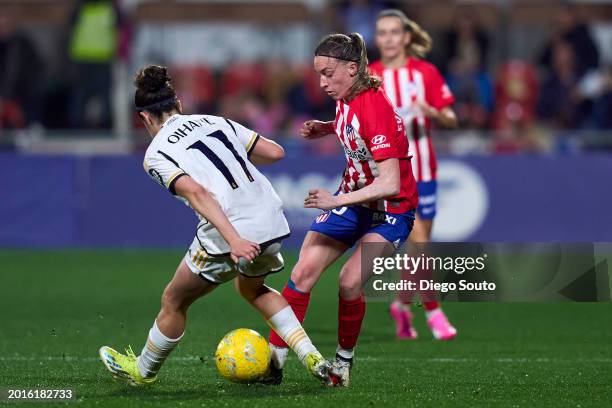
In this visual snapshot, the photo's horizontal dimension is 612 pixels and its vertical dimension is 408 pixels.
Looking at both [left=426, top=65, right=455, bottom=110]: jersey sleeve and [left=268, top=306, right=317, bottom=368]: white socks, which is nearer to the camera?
[left=268, top=306, right=317, bottom=368]: white socks

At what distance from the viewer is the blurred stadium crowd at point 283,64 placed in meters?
16.4

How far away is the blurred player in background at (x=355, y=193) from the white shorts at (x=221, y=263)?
0.49 m

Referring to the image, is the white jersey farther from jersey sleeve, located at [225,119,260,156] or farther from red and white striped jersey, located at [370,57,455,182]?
red and white striped jersey, located at [370,57,455,182]

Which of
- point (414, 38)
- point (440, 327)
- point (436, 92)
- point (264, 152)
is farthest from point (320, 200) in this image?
point (414, 38)

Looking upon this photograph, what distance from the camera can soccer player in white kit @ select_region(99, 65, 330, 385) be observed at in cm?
638

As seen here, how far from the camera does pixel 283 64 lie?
58.6 ft

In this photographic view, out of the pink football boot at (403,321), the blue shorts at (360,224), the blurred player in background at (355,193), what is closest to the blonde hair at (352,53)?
the blurred player in background at (355,193)

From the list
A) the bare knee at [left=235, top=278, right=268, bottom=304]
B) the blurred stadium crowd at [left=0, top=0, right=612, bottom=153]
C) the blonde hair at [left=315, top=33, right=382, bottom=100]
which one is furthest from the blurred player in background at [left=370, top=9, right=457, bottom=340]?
the blurred stadium crowd at [left=0, top=0, right=612, bottom=153]

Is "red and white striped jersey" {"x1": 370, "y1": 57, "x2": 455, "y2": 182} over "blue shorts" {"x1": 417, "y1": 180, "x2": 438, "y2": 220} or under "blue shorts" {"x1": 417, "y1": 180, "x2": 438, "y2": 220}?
over

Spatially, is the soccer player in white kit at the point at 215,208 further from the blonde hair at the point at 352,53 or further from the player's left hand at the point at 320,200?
the blonde hair at the point at 352,53

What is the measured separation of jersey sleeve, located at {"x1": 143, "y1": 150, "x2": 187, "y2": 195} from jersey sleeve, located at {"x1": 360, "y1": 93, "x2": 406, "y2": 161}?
3.71 ft

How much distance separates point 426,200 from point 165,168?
3.82 metres

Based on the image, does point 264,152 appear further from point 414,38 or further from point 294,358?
point 414,38

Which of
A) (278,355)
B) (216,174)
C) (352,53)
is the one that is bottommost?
(278,355)
